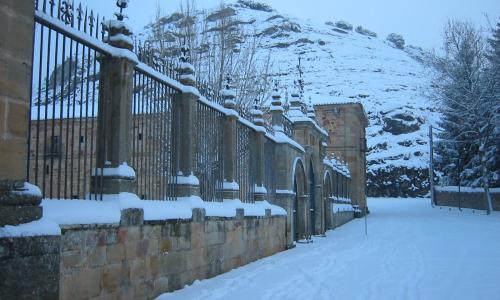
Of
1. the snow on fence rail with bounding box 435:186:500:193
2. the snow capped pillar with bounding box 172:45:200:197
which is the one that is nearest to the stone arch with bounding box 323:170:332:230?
the snow on fence rail with bounding box 435:186:500:193

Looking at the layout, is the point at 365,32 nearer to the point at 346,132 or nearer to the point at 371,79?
the point at 371,79

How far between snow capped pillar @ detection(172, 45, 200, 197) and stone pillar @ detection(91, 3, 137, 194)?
1.73 meters

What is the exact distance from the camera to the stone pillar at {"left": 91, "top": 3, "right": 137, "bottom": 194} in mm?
5488

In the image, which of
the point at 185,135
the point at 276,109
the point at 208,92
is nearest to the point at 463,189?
the point at 276,109

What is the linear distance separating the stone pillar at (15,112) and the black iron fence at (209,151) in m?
4.64

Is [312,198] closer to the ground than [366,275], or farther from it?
farther from it

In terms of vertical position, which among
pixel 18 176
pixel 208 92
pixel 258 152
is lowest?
pixel 18 176

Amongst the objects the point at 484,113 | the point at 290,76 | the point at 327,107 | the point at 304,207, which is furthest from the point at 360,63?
the point at 304,207

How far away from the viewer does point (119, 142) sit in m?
5.54

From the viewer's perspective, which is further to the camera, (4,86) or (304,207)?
(304,207)

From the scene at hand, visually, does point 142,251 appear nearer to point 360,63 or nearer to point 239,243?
point 239,243

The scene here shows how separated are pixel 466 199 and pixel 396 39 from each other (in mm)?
137602

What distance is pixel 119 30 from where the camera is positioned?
225 inches

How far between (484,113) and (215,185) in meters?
24.9
